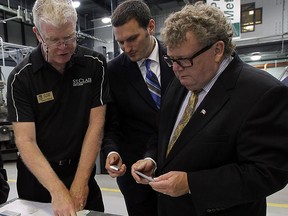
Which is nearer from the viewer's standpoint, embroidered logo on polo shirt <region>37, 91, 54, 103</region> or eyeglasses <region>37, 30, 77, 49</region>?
eyeglasses <region>37, 30, 77, 49</region>

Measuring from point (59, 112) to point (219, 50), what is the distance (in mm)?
815

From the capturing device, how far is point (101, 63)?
145 cm

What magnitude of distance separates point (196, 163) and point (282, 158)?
0.28 metres

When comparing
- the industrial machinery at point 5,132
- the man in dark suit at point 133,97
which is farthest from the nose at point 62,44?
the industrial machinery at point 5,132

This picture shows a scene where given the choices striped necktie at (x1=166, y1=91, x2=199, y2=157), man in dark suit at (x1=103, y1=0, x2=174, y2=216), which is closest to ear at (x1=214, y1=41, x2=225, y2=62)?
striped necktie at (x1=166, y1=91, x2=199, y2=157)

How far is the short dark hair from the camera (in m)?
1.41

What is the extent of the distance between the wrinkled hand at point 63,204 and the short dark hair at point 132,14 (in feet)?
2.88

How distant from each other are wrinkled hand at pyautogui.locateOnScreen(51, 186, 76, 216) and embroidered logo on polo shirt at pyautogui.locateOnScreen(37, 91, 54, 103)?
436mm

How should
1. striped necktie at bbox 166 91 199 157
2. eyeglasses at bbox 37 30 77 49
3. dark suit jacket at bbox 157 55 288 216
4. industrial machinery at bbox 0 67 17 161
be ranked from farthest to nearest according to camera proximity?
1. industrial machinery at bbox 0 67 17 161
2. eyeglasses at bbox 37 30 77 49
3. striped necktie at bbox 166 91 199 157
4. dark suit jacket at bbox 157 55 288 216

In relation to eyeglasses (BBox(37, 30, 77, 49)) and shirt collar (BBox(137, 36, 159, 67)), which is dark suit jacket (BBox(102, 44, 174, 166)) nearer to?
shirt collar (BBox(137, 36, 159, 67))

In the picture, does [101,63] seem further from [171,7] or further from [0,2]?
[171,7]

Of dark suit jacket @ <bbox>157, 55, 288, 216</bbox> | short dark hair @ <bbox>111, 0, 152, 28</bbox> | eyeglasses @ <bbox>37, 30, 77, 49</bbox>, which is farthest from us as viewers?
short dark hair @ <bbox>111, 0, 152, 28</bbox>

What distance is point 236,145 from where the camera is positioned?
0.93 metres

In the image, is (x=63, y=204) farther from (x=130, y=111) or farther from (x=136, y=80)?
(x=136, y=80)
